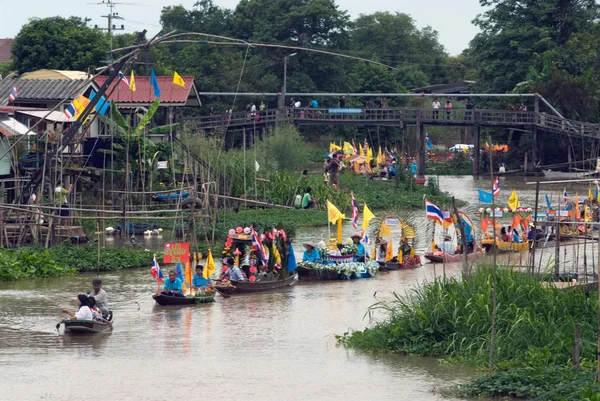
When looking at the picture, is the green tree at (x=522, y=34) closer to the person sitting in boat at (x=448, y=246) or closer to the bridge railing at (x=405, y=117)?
the bridge railing at (x=405, y=117)

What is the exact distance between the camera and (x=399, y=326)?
1855 centimetres

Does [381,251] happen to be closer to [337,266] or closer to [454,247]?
[337,266]

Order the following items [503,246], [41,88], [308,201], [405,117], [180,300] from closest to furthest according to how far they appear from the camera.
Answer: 1. [180,300]
2. [503,246]
3. [41,88]
4. [308,201]
5. [405,117]

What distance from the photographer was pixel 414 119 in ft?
165

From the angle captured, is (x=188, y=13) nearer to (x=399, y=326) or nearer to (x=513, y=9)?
(x=513, y=9)

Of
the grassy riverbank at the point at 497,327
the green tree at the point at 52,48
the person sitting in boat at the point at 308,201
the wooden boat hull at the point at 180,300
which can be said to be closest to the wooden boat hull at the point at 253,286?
the wooden boat hull at the point at 180,300

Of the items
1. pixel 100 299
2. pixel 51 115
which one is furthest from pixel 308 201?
pixel 100 299

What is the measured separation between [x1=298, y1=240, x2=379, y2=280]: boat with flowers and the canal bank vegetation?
4.09m

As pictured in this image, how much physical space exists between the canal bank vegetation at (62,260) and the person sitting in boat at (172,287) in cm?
421

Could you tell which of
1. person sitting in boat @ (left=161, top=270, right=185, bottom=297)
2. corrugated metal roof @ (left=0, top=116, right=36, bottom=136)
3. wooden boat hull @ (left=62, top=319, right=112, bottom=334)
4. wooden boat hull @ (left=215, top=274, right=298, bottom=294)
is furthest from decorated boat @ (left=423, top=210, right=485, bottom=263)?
corrugated metal roof @ (left=0, top=116, right=36, bottom=136)

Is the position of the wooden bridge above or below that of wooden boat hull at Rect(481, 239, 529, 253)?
above

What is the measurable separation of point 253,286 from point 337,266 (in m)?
2.78

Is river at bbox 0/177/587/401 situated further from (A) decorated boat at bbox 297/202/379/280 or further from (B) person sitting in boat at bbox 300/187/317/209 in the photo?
(B) person sitting in boat at bbox 300/187/317/209

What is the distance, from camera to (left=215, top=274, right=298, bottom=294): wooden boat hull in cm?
2383
